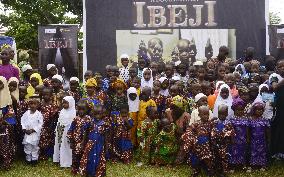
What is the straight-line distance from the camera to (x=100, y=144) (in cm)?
688

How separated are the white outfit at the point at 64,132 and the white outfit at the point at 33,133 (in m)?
0.34

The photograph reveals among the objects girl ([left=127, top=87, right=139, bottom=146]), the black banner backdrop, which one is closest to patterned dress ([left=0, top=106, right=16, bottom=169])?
girl ([left=127, top=87, right=139, bottom=146])

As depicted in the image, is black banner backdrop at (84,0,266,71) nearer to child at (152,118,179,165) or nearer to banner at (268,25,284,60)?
banner at (268,25,284,60)

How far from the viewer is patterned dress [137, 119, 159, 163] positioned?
7484 millimetres


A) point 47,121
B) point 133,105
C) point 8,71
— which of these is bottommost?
point 47,121

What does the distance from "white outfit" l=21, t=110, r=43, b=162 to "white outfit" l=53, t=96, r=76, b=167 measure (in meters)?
0.34

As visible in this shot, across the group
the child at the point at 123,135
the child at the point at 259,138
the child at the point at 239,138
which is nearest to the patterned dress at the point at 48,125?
the child at the point at 123,135

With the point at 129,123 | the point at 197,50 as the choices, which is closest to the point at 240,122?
the point at 129,123

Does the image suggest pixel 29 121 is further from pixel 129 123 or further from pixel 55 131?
pixel 129 123

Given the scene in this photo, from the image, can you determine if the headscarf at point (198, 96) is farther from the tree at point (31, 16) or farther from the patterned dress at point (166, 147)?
the tree at point (31, 16)

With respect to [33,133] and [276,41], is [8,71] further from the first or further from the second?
[276,41]

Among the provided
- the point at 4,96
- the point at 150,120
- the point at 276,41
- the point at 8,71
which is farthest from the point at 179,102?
the point at 276,41

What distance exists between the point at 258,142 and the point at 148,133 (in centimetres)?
184

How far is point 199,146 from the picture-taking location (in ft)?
21.8
